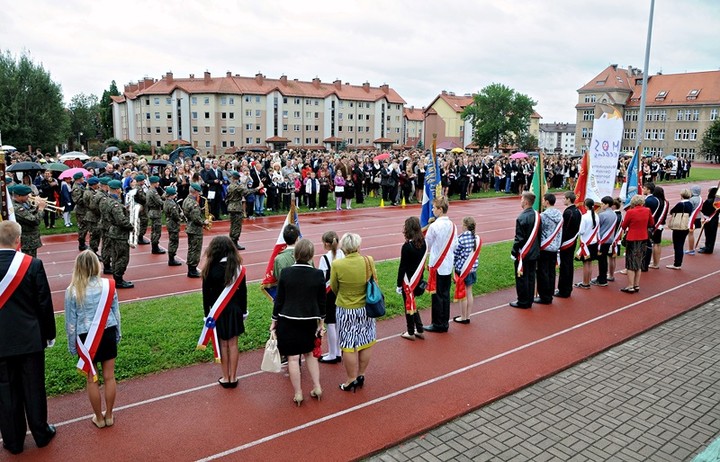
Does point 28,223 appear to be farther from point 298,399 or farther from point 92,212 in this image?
point 298,399

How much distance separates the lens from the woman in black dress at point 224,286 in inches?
247

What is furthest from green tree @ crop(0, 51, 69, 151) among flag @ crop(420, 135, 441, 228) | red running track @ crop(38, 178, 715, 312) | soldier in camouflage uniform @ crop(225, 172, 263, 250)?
flag @ crop(420, 135, 441, 228)

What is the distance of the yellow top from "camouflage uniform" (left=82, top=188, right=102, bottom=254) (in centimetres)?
814

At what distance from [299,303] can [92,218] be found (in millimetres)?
8961

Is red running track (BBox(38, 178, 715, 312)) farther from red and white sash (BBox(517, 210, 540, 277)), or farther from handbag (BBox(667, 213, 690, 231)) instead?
red and white sash (BBox(517, 210, 540, 277))

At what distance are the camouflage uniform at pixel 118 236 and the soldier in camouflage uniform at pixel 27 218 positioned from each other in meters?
1.26

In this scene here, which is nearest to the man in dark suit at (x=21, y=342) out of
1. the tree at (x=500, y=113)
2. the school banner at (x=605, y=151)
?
the school banner at (x=605, y=151)

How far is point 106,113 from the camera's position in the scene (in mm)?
109312

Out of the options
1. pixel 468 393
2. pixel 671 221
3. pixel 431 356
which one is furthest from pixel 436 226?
pixel 671 221

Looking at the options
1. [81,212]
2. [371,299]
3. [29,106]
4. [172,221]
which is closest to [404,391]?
[371,299]

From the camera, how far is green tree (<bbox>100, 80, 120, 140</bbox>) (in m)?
106

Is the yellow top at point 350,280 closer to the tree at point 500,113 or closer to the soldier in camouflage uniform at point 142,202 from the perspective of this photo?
the soldier in camouflage uniform at point 142,202

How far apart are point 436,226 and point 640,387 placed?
3536 mm

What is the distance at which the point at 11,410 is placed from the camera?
16.8 feet
